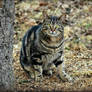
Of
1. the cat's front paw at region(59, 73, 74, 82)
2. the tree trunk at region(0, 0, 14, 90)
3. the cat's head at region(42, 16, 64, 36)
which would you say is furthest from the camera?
the cat's front paw at region(59, 73, 74, 82)

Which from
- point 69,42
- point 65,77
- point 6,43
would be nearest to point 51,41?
point 65,77

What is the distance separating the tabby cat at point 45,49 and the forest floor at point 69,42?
0.66 feet

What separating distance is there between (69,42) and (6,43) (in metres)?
3.60

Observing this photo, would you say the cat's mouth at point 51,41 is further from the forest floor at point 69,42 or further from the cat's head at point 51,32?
the forest floor at point 69,42

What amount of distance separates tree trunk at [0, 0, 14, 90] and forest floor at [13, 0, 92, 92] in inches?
15.5

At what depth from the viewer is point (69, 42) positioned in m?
6.91

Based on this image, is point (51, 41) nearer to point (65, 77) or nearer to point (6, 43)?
point (65, 77)

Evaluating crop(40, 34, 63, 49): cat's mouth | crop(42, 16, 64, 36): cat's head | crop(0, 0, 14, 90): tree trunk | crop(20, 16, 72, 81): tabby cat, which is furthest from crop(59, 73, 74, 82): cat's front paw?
crop(0, 0, 14, 90): tree trunk

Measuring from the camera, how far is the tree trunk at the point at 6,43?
339 centimetres

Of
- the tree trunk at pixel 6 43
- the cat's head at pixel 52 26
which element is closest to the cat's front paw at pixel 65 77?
the cat's head at pixel 52 26

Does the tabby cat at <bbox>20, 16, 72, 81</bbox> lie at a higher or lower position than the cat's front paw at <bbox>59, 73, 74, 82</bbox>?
higher

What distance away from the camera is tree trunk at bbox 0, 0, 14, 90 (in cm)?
339

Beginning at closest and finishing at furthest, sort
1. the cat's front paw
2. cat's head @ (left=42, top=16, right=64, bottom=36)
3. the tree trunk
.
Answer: the tree trunk
cat's head @ (left=42, top=16, right=64, bottom=36)
the cat's front paw

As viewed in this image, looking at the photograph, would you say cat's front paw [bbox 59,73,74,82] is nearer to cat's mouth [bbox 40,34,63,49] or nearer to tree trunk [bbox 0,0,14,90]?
cat's mouth [bbox 40,34,63,49]
